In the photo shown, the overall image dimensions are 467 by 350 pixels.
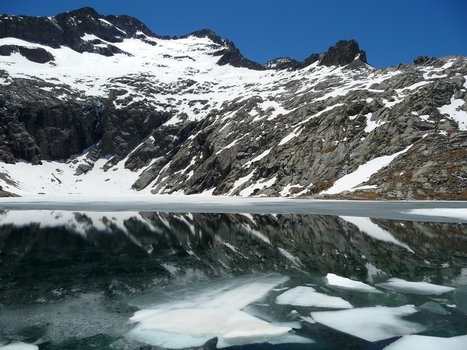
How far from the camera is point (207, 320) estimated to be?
1362cm

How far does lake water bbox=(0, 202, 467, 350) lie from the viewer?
40.2ft

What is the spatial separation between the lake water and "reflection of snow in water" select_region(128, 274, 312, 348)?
6 cm

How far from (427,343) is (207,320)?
7243 mm

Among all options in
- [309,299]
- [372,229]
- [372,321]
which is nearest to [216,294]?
[309,299]

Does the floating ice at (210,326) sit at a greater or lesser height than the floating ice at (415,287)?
greater

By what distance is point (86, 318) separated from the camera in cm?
1402

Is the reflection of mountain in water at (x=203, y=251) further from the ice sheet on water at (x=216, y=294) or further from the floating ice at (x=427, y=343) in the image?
the floating ice at (x=427, y=343)

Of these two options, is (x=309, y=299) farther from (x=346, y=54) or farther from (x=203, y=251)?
(x=346, y=54)

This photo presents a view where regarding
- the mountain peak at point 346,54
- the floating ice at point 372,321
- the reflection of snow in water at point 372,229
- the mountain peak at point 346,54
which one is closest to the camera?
the floating ice at point 372,321

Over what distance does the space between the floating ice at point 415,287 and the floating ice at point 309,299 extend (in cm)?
360

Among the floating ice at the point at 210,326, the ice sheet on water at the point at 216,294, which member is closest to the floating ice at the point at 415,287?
the ice sheet on water at the point at 216,294

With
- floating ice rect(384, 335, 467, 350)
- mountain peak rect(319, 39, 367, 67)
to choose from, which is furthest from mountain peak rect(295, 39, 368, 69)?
floating ice rect(384, 335, 467, 350)

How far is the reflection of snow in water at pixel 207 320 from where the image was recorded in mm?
11961

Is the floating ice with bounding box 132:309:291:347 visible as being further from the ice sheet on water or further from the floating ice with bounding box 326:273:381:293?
Result: the floating ice with bounding box 326:273:381:293
